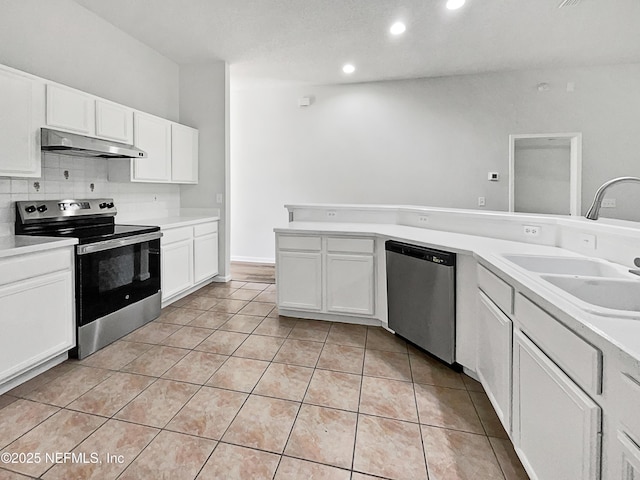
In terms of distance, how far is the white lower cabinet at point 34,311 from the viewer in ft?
6.31

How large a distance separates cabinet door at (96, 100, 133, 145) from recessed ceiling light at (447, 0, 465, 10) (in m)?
3.14

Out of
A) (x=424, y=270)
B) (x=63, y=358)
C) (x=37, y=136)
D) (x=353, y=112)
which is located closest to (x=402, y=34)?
(x=353, y=112)

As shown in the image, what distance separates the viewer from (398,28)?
11.6ft

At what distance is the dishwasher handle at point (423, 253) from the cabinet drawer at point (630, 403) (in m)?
1.45

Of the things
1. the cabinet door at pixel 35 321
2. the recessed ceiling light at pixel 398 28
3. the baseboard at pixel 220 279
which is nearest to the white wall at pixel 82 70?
the cabinet door at pixel 35 321

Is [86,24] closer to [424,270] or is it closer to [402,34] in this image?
[402,34]

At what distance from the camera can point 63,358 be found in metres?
2.42

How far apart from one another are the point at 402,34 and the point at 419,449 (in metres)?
3.82

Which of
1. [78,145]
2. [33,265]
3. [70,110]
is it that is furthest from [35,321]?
[70,110]

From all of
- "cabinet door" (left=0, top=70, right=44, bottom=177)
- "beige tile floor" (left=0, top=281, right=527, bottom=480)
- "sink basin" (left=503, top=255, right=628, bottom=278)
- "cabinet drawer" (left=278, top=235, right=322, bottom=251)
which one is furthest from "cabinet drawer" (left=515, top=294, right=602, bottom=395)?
"cabinet door" (left=0, top=70, right=44, bottom=177)

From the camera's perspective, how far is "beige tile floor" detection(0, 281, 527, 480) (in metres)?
1.49

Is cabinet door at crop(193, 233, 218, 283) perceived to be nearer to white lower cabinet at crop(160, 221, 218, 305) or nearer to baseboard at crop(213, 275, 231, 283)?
white lower cabinet at crop(160, 221, 218, 305)

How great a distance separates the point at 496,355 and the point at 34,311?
2.64 m

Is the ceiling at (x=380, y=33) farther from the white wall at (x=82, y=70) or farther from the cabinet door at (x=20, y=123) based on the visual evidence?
the cabinet door at (x=20, y=123)
